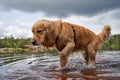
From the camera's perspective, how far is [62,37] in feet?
33.9

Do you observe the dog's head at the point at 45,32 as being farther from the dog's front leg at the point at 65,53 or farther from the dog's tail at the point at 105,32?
the dog's tail at the point at 105,32

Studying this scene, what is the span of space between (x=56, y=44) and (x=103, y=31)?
9.28ft

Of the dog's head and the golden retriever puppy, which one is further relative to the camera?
the golden retriever puppy

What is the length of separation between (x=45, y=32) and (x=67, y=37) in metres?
1.11

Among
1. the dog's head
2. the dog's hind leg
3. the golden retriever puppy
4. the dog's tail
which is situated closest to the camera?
the dog's head

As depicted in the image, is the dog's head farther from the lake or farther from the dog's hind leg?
the dog's hind leg

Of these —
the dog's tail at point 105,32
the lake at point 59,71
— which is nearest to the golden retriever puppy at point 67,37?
the dog's tail at point 105,32

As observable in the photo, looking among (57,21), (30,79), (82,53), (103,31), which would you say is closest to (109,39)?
(103,31)

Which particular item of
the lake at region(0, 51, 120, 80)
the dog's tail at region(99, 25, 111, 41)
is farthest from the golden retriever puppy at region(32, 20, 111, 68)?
the lake at region(0, 51, 120, 80)

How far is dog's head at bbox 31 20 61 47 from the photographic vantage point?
9.47 meters

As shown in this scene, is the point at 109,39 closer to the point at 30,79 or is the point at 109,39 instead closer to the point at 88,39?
the point at 88,39

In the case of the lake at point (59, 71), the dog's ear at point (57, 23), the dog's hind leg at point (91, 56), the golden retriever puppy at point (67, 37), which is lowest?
the lake at point (59, 71)

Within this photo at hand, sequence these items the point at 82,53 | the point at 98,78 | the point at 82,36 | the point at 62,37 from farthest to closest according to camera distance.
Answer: the point at 82,53
the point at 82,36
the point at 62,37
the point at 98,78

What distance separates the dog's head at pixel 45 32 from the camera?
9.47 m
